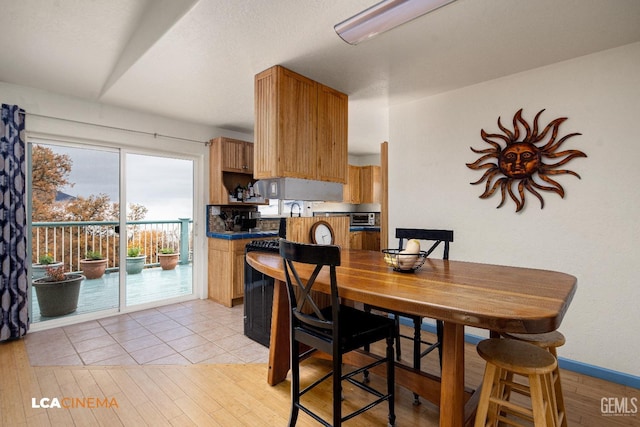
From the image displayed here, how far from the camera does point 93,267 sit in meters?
3.81

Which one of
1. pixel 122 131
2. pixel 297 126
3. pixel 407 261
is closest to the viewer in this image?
pixel 407 261

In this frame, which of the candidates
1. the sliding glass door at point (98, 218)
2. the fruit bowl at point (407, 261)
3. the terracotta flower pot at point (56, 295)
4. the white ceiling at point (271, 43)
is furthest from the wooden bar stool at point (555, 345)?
the terracotta flower pot at point (56, 295)

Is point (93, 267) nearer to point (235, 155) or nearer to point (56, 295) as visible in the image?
point (56, 295)

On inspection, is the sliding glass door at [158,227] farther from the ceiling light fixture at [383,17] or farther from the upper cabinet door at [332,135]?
the ceiling light fixture at [383,17]

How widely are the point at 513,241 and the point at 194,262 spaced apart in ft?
12.4

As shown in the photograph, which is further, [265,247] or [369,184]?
[369,184]

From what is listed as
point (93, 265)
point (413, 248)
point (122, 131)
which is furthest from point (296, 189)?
point (93, 265)

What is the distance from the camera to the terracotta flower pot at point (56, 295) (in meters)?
3.29

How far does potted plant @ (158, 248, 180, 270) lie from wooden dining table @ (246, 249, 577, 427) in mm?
3649

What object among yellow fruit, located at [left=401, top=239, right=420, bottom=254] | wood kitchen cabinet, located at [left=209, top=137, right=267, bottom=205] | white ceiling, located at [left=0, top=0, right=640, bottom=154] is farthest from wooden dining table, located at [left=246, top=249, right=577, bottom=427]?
wood kitchen cabinet, located at [left=209, top=137, right=267, bottom=205]

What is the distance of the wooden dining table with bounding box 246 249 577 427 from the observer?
3.44 ft

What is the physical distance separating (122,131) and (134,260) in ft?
6.00

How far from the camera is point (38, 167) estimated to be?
3289 mm

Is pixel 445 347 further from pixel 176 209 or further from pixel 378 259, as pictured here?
pixel 176 209
